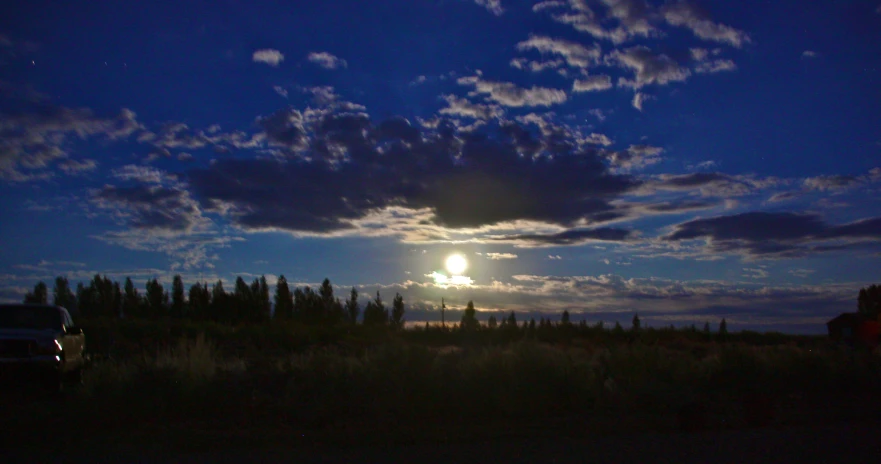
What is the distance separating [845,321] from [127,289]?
69.6 metres

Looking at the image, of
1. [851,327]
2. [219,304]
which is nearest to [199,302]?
[219,304]

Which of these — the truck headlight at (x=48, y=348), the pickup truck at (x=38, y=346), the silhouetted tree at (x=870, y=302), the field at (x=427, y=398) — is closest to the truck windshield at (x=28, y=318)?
the pickup truck at (x=38, y=346)

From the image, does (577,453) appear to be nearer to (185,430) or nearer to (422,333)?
(185,430)

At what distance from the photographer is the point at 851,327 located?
55.0 metres

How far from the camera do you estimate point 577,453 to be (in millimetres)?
9641

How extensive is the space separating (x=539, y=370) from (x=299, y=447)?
7196mm

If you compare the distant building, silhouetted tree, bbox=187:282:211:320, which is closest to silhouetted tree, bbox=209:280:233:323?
silhouetted tree, bbox=187:282:211:320

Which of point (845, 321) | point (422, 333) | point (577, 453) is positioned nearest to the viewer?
point (577, 453)

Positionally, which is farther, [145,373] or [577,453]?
[145,373]

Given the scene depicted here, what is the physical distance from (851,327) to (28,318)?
56.8m

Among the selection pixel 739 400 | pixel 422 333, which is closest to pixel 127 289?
pixel 422 333

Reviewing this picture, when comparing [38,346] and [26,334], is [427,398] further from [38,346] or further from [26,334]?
[26,334]

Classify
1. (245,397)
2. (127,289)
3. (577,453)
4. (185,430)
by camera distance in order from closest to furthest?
(577,453) → (185,430) → (245,397) → (127,289)

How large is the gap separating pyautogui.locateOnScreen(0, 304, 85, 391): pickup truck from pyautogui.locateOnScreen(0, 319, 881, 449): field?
526 mm
